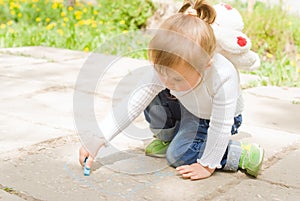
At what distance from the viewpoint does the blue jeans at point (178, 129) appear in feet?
6.53

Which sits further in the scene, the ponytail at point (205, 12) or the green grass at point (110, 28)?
the green grass at point (110, 28)

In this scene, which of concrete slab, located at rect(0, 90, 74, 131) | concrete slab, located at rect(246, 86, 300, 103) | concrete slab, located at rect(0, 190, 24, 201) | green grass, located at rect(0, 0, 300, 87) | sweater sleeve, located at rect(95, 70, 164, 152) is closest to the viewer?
concrete slab, located at rect(0, 190, 24, 201)

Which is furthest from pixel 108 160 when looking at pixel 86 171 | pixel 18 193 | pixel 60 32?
pixel 60 32

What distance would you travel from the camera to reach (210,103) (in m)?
1.92

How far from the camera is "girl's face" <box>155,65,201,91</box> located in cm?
174

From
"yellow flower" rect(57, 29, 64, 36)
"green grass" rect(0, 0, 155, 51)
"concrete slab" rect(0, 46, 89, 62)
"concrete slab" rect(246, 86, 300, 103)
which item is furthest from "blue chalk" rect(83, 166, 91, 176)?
"yellow flower" rect(57, 29, 64, 36)

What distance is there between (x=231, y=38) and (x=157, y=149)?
1.78ft

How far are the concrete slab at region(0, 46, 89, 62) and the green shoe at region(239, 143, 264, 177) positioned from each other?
265 centimetres

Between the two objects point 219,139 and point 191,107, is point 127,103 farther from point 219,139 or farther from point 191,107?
point 219,139

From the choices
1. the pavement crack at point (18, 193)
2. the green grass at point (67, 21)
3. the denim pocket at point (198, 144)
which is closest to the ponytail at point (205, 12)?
the denim pocket at point (198, 144)

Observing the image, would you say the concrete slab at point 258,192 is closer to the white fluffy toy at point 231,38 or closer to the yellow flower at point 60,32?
the white fluffy toy at point 231,38

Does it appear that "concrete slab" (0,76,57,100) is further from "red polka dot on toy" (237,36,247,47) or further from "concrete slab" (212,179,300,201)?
"concrete slab" (212,179,300,201)

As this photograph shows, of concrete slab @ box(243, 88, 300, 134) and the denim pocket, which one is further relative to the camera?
concrete slab @ box(243, 88, 300, 134)

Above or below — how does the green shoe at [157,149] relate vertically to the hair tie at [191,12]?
below
